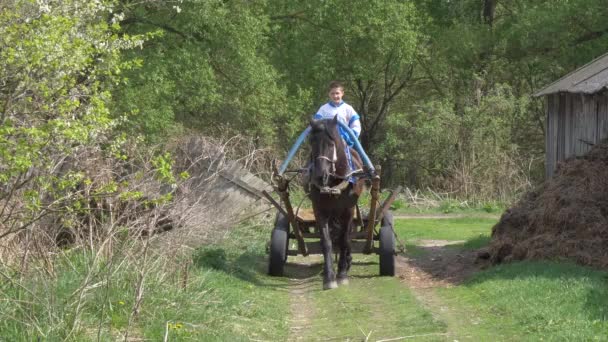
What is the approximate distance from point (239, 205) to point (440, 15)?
21506mm

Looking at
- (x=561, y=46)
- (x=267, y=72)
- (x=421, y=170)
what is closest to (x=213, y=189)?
(x=267, y=72)

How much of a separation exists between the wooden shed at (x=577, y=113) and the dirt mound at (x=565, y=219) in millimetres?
1247

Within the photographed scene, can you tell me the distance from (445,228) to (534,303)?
11.0 metres

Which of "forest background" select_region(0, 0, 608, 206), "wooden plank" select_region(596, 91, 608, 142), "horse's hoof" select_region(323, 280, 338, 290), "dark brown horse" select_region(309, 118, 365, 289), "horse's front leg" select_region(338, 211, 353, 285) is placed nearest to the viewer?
"dark brown horse" select_region(309, 118, 365, 289)

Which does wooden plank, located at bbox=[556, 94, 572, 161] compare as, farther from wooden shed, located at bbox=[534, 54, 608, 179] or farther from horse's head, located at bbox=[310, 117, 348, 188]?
horse's head, located at bbox=[310, 117, 348, 188]

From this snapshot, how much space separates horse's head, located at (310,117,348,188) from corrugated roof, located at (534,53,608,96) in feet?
16.1

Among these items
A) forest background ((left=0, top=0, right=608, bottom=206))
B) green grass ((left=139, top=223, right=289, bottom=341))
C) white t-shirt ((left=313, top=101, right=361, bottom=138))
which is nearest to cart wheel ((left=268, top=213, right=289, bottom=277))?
green grass ((left=139, top=223, right=289, bottom=341))

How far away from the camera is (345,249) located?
1405 cm

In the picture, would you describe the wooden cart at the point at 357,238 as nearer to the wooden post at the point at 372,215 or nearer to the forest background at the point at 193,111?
the wooden post at the point at 372,215

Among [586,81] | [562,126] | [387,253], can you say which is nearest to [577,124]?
[562,126]

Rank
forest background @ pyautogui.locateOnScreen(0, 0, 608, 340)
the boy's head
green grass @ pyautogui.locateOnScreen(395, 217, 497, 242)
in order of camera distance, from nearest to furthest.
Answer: forest background @ pyautogui.locateOnScreen(0, 0, 608, 340) → the boy's head → green grass @ pyautogui.locateOnScreen(395, 217, 497, 242)

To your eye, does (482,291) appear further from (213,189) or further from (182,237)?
(213,189)

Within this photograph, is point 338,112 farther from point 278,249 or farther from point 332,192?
point 278,249

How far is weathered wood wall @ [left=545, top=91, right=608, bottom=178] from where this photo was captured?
16.7m
